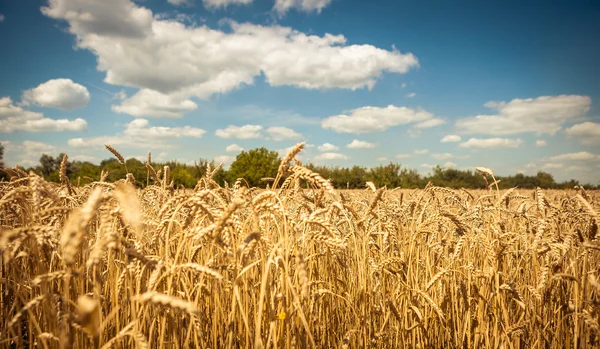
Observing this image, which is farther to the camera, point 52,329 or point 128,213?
point 52,329

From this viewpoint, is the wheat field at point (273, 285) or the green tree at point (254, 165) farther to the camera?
the green tree at point (254, 165)

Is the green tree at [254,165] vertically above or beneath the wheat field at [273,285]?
above

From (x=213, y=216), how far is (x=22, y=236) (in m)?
0.83

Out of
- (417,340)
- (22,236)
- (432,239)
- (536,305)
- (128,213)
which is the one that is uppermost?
(128,213)

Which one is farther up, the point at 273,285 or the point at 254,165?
the point at 254,165

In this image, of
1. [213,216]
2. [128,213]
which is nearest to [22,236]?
[213,216]

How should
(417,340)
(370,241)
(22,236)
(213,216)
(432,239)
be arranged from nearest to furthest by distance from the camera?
(22,236) → (213,216) → (417,340) → (370,241) → (432,239)

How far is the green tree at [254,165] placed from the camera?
28.0 meters

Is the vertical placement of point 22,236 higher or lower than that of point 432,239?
higher

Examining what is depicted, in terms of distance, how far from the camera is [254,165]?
2869 centimetres

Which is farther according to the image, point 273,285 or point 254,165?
point 254,165

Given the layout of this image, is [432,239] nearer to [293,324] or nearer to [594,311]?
[594,311]

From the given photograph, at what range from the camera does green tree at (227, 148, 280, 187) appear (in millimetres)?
27984

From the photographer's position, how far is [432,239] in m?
3.37
